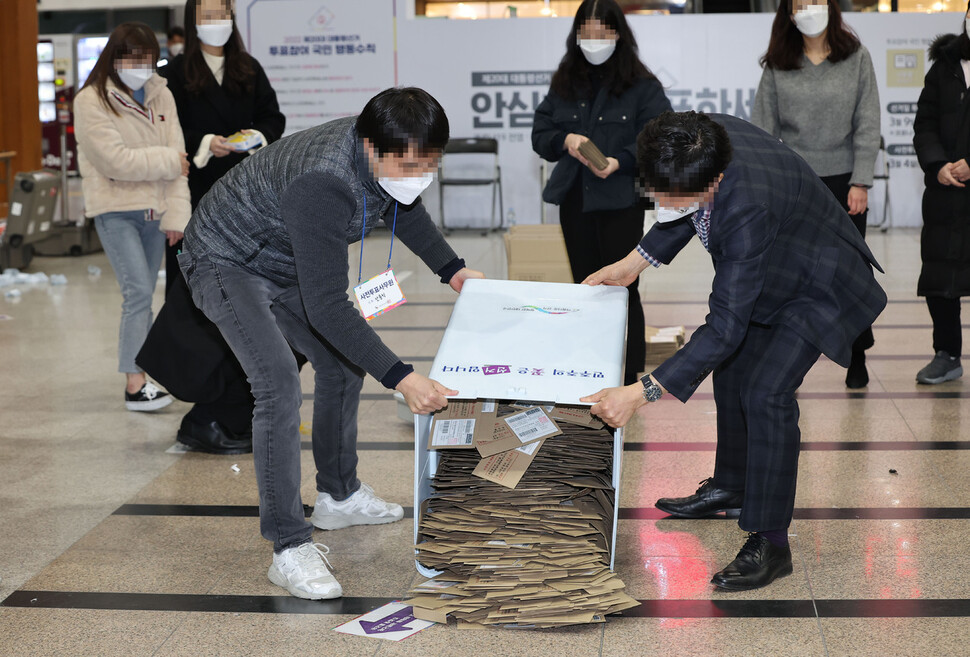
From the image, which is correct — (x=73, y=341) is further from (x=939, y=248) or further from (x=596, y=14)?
(x=939, y=248)

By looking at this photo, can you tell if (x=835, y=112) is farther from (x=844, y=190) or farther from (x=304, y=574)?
(x=304, y=574)

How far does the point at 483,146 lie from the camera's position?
9.26 metres

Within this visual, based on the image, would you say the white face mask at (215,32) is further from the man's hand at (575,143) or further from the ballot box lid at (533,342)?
the ballot box lid at (533,342)

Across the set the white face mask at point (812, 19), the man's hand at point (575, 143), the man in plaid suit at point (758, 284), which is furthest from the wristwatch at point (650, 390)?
the white face mask at point (812, 19)

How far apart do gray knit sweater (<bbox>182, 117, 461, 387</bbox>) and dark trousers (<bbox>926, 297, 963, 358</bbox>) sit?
2612 mm

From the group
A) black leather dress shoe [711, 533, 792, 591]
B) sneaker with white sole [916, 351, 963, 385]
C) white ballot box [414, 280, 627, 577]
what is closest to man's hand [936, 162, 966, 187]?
sneaker with white sole [916, 351, 963, 385]

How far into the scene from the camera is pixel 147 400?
150 inches

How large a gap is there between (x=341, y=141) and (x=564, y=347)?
2.13 feet

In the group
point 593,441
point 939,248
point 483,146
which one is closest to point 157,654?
point 593,441

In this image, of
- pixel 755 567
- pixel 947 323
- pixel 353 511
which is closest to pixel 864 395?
pixel 947 323

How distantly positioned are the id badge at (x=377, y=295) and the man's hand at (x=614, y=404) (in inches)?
18.9

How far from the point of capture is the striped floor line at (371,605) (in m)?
2.11

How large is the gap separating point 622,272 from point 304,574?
105cm

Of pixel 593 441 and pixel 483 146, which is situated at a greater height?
pixel 483 146
